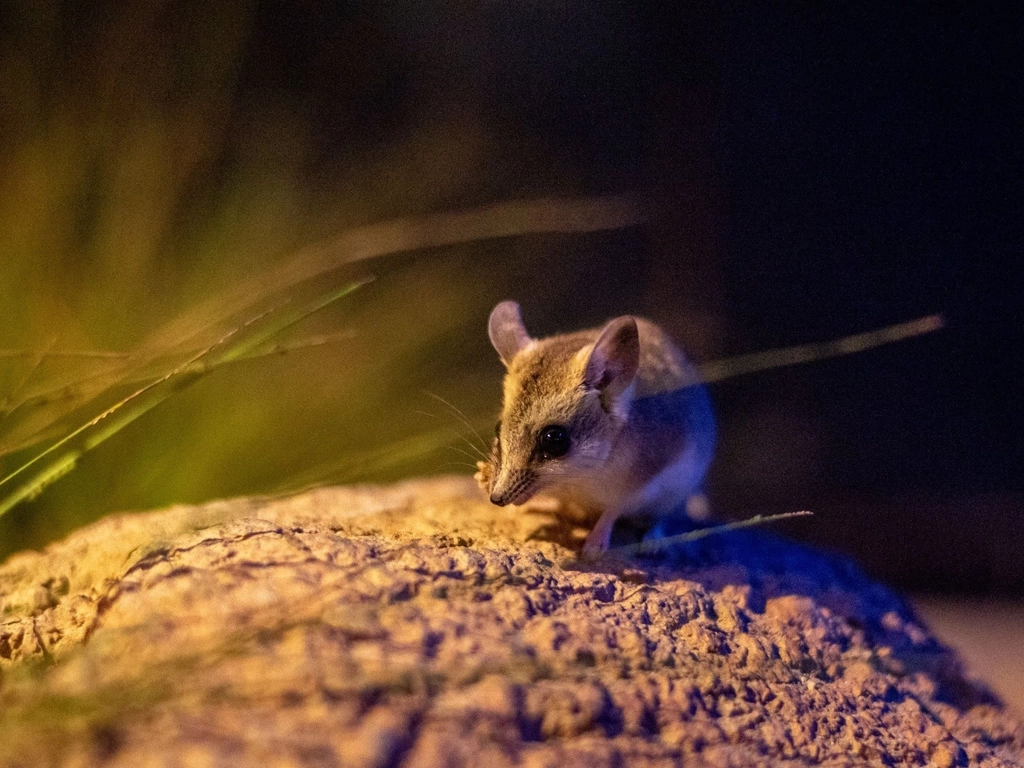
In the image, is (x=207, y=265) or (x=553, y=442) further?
(x=207, y=265)

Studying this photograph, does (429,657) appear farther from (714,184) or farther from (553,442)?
(714,184)

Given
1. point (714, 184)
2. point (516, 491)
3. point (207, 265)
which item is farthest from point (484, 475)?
point (714, 184)

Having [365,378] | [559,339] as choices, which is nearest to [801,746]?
[559,339]

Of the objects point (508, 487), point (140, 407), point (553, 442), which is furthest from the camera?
point (553, 442)

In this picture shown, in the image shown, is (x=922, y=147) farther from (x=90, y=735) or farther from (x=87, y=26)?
(x=90, y=735)

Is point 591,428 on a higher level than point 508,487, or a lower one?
higher

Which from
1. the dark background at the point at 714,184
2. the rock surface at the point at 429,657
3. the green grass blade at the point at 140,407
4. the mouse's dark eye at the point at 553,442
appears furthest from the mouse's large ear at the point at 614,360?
the dark background at the point at 714,184

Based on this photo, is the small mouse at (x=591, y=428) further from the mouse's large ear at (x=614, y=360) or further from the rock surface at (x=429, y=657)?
the rock surface at (x=429, y=657)

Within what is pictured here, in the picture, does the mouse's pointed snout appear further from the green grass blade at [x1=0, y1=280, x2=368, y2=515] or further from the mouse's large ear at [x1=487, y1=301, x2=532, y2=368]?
the green grass blade at [x1=0, y1=280, x2=368, y2=515]
